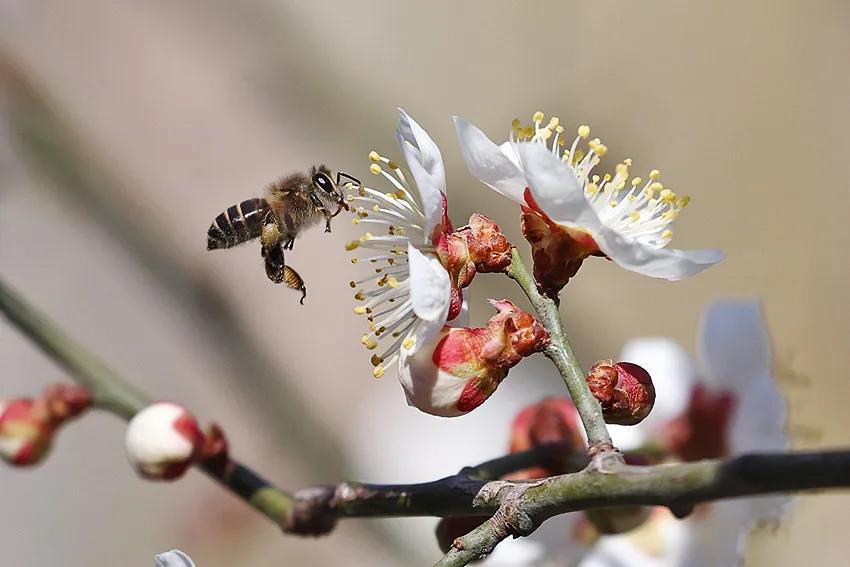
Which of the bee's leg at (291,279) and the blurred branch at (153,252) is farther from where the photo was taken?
the blurred branch at (153,252)

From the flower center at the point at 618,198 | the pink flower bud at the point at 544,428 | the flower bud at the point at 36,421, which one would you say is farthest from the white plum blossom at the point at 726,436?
the flower bud at the point at 36,421

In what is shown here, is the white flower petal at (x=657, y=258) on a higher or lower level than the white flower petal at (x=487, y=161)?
lower

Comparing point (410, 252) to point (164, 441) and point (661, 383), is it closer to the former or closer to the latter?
point (164, 441)

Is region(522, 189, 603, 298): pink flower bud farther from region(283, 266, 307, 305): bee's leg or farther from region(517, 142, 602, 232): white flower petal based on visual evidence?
region(283, 266, 307, 305): bee's leg

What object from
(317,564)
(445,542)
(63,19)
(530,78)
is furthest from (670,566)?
(63,19)

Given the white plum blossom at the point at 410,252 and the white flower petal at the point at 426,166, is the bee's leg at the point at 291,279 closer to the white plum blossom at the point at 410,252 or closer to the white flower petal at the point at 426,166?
the white plum blossom at the point at 410,252

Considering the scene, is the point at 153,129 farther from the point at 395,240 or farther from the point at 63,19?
the point at 395,240

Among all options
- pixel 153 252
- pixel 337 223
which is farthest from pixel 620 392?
pixel 337 223
